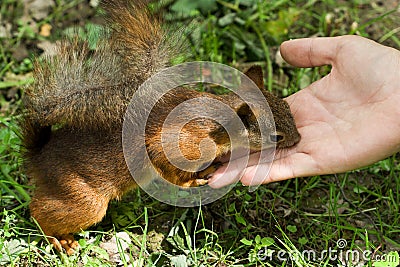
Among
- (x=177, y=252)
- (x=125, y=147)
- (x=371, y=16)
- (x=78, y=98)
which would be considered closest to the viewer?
(x=78, y=98)

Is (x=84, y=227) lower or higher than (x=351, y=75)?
lower

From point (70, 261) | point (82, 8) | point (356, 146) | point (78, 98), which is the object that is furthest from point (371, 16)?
point (70, 261)

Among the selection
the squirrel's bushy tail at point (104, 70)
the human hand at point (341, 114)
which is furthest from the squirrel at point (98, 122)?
the human hand at point (341, 114)

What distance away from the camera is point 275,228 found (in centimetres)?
241

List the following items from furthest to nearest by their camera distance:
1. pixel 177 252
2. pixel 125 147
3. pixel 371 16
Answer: pixel 371 16 < pixel 177 252 < pixel 125 147

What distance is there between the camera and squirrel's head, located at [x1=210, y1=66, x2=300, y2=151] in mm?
2197

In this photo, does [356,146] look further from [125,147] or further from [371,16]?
[371,16]

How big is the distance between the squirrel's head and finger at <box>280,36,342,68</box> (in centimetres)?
23

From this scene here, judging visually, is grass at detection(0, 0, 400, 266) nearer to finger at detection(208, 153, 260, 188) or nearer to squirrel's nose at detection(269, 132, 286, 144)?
finger at detection(208, 153, 260, 188)

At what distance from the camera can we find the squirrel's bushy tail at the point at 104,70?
2051 mm

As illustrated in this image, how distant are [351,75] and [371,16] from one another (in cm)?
120

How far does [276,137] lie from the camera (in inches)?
88.0

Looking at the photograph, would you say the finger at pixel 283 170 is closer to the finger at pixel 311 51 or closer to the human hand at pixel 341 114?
the human hand at pixel 341 114

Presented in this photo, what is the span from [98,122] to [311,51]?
924 millimetres
